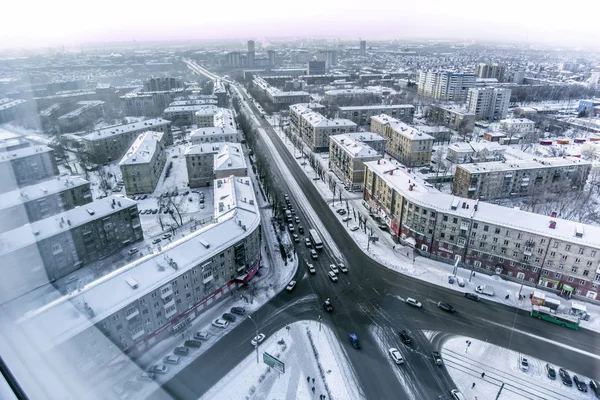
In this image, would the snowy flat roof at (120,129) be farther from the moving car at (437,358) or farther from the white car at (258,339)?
the moving car at (437,358)

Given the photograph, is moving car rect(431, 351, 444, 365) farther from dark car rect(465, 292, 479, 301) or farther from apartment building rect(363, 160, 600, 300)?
apartment building rect(363, 160, 600, 300)

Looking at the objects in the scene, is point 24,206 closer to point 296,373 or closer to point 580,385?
point 296,373

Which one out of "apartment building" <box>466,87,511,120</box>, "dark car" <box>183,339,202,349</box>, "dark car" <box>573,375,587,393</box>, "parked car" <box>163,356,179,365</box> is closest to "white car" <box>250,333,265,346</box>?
"dark car" <box>183,339,202,349</box>

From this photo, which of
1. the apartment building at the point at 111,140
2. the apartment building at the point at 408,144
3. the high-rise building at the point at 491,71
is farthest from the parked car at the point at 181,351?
the high-rise building at the point at 491,71

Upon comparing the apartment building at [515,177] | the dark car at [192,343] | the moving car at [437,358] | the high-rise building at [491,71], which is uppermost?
the high-rise building at [491,71]

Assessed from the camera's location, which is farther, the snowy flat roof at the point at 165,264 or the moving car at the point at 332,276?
the moving car at the point at 332,276

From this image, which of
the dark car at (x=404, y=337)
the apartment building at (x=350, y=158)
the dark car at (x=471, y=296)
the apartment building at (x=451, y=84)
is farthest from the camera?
the apartment building at (x=451, y=84)
